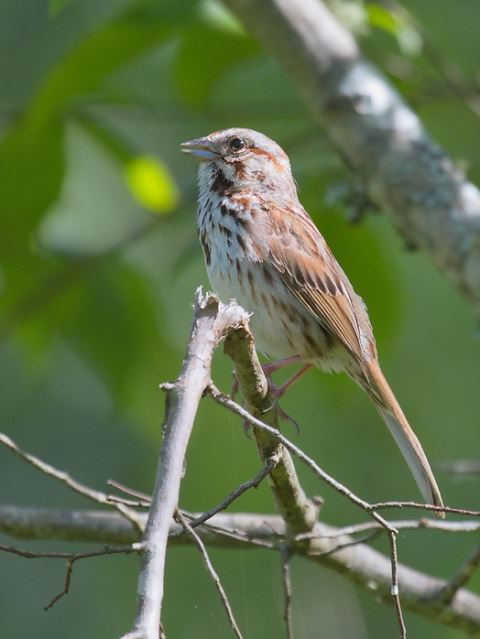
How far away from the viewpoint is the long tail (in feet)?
11.2

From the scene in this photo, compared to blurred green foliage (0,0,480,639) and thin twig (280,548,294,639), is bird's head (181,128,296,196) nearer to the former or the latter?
blurred green foliage (0,0,480,639)

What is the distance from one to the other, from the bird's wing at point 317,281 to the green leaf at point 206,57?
71 cm

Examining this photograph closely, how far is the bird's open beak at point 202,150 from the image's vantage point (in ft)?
14.0

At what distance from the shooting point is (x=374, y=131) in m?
4.02

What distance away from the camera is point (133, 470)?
7.40 m

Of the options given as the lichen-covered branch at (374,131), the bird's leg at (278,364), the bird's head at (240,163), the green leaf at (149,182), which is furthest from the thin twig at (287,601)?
the green leaf at (149,182)

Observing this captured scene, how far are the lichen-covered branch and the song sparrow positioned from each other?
1.04 ft

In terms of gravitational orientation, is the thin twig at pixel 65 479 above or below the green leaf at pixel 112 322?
below

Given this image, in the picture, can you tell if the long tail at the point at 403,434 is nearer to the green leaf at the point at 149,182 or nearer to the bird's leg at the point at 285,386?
the bird's leg at the point at 285,386

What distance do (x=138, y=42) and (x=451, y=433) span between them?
406 cm

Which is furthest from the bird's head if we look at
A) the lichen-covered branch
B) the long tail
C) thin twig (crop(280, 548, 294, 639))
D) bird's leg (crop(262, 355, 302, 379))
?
thin twig (crop(280, 548, 294, 639))

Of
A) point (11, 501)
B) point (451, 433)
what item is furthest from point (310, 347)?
point (11, 501)

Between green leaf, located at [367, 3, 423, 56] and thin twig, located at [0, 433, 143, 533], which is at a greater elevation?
green leaf, located at [367, 3, 423, 56]

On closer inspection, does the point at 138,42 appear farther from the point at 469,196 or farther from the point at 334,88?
the point at 469,196
